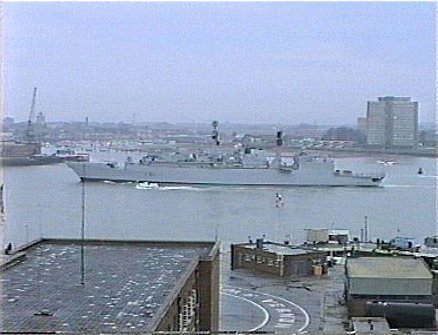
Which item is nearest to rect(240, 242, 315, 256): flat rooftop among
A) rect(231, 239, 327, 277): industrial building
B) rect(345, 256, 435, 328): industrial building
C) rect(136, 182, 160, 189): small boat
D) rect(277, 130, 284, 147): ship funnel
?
rect(231, 239, 327, 277): industrial building

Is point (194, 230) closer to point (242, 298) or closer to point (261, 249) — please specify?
point (261, 249)

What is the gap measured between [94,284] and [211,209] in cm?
633

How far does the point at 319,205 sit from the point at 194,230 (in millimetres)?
2787

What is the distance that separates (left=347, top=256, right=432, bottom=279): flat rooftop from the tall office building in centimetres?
76

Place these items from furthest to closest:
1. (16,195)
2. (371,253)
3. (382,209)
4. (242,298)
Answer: (382,209)
(16,195)
(371,253)
(242,298)

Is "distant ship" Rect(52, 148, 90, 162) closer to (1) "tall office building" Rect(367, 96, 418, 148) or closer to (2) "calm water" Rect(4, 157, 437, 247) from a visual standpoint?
(2) "calm water" Rect(4, 157, 437, 247)

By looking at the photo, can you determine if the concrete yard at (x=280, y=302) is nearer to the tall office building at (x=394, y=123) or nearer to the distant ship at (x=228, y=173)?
the tall office building at (x=394, y=123)

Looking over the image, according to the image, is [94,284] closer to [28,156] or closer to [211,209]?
[28,156]

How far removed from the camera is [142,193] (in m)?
11.0

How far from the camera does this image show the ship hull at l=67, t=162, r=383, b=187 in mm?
11820

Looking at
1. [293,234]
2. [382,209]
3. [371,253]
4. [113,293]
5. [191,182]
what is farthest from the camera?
[191,182]

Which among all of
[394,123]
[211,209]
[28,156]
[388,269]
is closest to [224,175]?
[211,209]

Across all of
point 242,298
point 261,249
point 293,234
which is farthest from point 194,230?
point 242,298

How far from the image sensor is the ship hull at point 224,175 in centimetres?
1182
